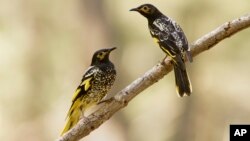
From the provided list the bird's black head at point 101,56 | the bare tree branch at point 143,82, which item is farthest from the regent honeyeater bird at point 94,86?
the bare tree branch at point 143,82

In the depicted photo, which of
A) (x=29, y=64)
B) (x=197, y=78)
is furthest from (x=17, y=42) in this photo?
(x=197, y=78)

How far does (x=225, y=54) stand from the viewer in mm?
13211

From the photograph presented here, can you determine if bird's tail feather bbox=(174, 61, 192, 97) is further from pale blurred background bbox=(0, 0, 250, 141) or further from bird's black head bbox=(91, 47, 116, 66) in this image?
pale blurred background bbox=(0, 0, 250, 141)

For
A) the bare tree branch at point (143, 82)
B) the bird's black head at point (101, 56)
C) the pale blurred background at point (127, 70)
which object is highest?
the pale blurred background at point (127, 70)

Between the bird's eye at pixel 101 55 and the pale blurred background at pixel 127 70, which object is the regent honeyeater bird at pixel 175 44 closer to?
the bird's eye at pixel 101 55

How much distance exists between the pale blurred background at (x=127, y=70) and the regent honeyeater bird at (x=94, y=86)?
602 centimetres

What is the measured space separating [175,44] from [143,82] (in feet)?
1.18

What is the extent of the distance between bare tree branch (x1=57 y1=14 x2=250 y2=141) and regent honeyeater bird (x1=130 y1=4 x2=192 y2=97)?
0.28 ft

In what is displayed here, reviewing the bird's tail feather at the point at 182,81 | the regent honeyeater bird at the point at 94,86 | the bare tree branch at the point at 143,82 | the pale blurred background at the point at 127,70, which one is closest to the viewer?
the bare tree branch at the point at 143,82

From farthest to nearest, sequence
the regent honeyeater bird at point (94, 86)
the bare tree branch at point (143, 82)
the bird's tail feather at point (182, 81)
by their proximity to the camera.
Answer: the regent honeyeater bird at point (94, 86), the bird's tail feather at point (182, 81), the bare tree branch at point (143, 82)

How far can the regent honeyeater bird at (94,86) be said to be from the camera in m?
5.26

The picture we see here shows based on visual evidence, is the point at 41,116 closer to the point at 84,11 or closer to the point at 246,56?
the point at 84,11

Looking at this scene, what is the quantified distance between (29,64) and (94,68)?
285 inches

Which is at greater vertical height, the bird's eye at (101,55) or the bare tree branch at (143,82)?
the bird's eye at (101,55)
